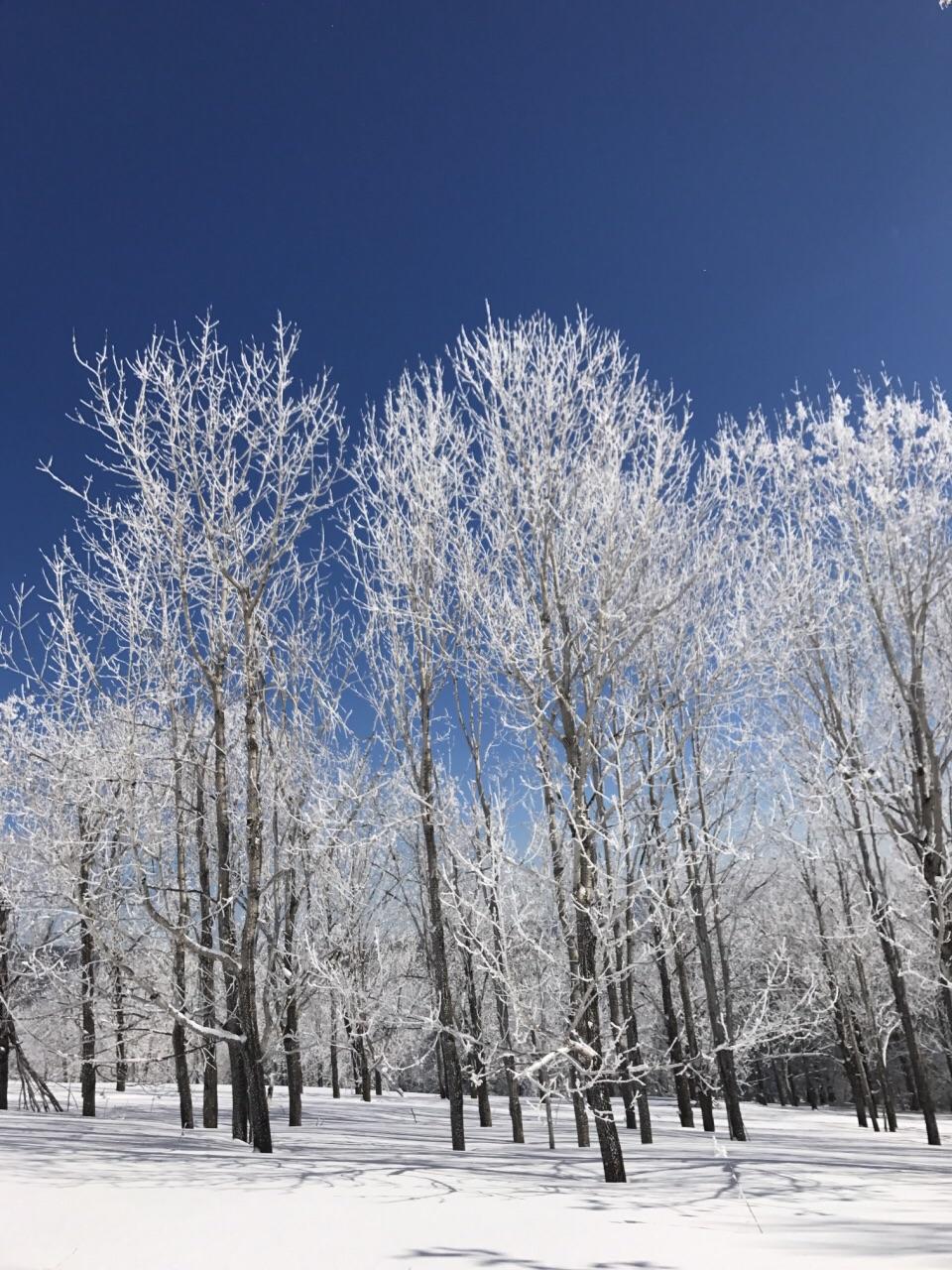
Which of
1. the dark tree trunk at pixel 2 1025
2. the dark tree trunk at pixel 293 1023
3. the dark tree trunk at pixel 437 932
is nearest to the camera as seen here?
the dark tree trunk at pixel 437 932

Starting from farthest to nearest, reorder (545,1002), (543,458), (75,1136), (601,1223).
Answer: (545,1002) < (75,1136) < (543,458) < (601,1223)

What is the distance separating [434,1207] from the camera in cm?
551

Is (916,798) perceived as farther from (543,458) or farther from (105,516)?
(105,516)

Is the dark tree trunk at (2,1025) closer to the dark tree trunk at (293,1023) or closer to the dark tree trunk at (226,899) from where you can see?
the dark tree trunk at (293,1023)

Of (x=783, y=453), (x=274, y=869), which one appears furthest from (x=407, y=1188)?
(x=783, y=453)

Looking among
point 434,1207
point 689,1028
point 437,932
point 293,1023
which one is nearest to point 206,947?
point 437,932

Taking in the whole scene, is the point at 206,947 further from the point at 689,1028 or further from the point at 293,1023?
the point at 689,1028

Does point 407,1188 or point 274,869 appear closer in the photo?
point 407,1188

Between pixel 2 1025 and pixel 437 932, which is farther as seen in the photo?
pixel 2 1025

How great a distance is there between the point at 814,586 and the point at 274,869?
24.4 ft

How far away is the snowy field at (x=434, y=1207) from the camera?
4086mm

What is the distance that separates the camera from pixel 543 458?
24.2 ft

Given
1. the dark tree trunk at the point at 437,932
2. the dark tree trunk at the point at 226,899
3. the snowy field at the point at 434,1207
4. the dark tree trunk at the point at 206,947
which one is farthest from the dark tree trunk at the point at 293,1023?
the dark tree trunk at the point at 437,932

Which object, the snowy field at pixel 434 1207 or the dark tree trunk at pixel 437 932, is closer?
the snowy field at pixel 434 1207
